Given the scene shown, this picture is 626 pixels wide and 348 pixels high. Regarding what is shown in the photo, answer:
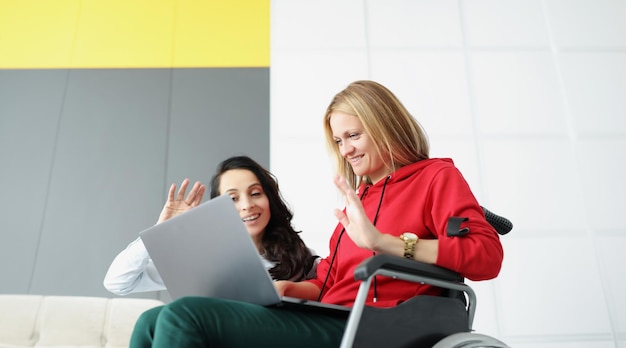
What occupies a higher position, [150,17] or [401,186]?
[150,17]

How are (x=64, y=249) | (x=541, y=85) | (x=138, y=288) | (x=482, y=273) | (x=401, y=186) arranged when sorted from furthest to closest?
1. (x=541, y=85)
2. (x=64, y=249)
3. (x=138, y=288)
4. (x=401, y=186)
5. (x=482, y=273)

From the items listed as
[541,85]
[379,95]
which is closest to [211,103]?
[379,95]

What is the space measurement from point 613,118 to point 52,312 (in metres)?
3.08

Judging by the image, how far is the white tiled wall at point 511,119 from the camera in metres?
2.74

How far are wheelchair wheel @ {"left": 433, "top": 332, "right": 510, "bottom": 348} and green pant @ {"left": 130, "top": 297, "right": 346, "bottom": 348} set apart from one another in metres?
0.22

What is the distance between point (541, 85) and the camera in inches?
124

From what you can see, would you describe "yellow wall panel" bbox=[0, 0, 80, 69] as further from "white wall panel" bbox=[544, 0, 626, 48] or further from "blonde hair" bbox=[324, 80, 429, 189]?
"white wall panel" bbox=[544, 0, 626, 48]

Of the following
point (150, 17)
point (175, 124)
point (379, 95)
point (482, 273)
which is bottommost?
point (482, 273)

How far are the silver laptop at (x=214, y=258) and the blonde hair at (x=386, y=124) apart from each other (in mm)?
545

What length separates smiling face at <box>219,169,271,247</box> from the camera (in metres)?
1.99

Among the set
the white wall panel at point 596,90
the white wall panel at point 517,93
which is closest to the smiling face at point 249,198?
the white wall panel at point 517,93

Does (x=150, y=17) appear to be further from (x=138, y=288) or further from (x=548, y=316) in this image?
(x=548, y=316)

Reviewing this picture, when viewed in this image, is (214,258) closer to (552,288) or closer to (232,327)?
(232,327)

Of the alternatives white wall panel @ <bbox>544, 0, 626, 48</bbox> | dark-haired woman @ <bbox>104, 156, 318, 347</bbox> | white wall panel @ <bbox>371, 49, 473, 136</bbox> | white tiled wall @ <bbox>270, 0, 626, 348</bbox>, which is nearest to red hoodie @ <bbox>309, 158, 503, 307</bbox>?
dark-haired woman @ <bbox>104, 156, 318, 347</bbox>
